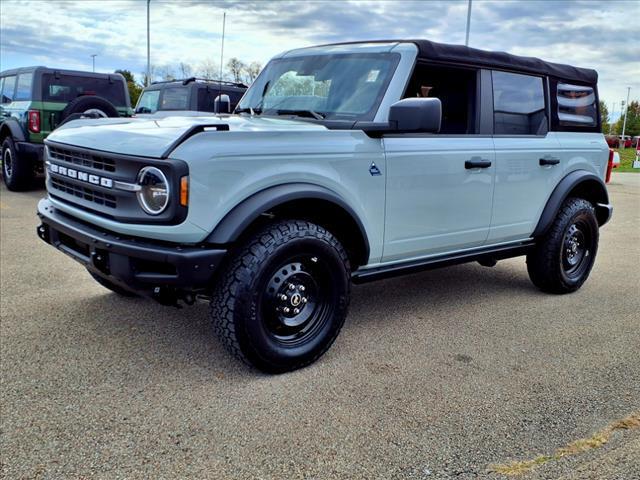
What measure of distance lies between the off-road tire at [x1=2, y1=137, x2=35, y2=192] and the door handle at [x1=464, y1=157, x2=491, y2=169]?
879cm

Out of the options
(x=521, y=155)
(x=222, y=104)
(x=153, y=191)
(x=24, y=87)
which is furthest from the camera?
(x=24, y=87)

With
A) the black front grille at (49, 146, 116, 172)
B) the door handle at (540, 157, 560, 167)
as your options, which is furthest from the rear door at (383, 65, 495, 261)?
the black front grille at (49, 146, 116, 172)

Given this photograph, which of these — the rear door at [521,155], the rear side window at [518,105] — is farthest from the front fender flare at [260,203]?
the rear side window at [518,105]

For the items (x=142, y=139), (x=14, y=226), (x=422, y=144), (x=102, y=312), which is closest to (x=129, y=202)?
(x=142, y=139)

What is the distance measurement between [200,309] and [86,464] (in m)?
2.07

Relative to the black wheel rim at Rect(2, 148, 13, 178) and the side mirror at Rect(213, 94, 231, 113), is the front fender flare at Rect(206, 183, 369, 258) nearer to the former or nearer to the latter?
the side mirror at Rect(213, 94, 231, 113)

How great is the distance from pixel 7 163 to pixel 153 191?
9.31 m

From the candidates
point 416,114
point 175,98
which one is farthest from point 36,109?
point 416,114

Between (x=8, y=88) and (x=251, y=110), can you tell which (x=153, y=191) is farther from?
(x=8, y=88)

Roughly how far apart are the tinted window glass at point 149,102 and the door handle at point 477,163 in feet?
32.0

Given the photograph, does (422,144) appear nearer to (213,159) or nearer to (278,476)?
(213,159)

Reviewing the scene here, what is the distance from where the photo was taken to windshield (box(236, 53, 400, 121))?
4.00m

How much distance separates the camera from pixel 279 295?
3.48m

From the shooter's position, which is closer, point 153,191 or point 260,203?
point 153,191
